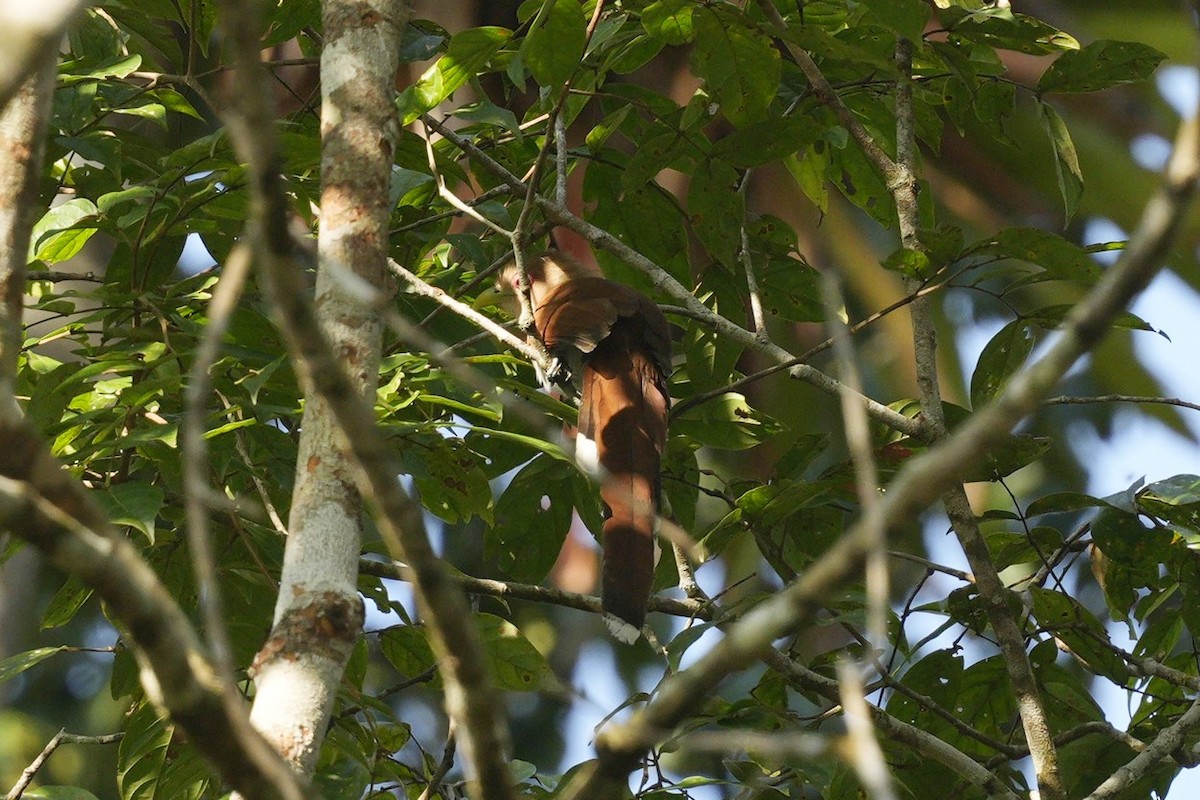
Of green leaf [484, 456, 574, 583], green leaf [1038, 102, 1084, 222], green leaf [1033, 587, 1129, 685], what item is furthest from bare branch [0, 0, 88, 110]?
green leaf [1033, 587, 1129, 685]

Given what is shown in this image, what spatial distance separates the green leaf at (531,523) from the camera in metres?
2.44

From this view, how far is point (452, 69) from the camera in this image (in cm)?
213

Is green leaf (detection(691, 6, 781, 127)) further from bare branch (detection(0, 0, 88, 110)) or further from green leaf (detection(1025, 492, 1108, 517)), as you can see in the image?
bare branch (detection(0, 0, 88, 110))

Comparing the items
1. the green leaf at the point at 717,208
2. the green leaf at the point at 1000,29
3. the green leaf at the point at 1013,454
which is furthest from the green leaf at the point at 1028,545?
the green leaf at the point at 1000,29

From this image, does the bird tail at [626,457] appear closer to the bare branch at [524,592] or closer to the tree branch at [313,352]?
the bare branch at [524,592]

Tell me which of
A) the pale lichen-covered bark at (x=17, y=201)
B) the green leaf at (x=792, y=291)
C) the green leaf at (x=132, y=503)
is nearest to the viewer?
the pale lichen-covered bark at (x=17, y=201)

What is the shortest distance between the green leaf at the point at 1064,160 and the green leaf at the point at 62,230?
5.39 ft

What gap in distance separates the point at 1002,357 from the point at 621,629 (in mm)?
856

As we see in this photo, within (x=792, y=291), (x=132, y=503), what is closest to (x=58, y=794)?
(x=132, y=503)

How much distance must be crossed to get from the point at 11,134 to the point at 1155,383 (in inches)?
304

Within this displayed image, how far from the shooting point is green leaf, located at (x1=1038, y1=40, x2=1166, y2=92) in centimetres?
219

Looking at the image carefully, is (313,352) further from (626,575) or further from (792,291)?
(792,291)

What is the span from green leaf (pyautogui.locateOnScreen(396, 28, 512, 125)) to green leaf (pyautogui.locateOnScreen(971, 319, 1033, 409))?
1038 millimetres

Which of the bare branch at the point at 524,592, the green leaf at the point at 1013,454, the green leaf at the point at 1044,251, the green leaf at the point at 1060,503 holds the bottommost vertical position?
the bare branch at the point at 524,592
